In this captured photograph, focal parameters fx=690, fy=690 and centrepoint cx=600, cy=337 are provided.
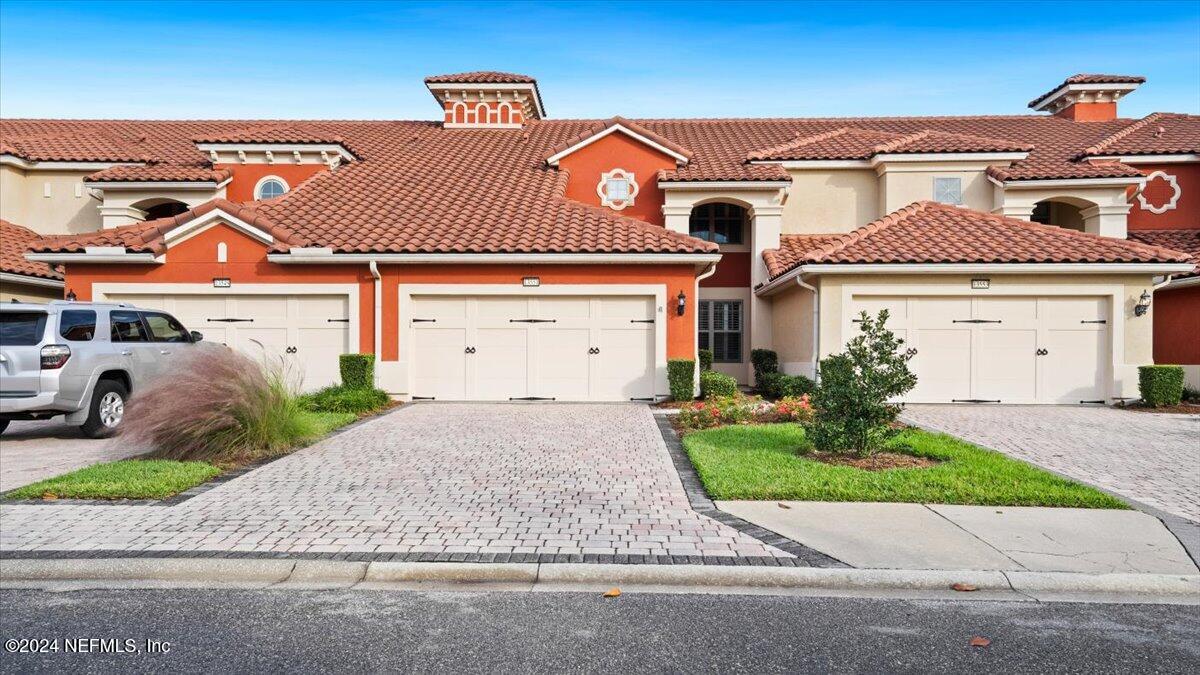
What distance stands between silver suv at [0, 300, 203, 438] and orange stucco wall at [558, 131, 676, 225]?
460 inches

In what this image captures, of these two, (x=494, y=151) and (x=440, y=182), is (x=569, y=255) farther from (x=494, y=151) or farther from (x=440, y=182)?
(x=494, y=151)

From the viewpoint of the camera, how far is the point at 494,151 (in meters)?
21.6

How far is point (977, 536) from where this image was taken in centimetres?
541

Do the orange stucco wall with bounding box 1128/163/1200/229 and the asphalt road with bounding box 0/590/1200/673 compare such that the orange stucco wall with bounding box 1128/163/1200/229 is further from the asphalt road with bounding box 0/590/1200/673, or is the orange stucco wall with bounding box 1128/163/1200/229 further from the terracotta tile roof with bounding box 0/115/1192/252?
the asphalt road with bounding box 0/590/1200/673

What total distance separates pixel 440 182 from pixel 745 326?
9.26 meters

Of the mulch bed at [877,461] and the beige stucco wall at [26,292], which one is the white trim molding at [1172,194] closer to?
the mulch bed at [877,461]

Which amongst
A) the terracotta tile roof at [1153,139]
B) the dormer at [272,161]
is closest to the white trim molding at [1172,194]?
the terracotta tile roof at [1153,139]

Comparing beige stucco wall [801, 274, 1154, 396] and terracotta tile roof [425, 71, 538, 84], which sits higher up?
terracotta tile roof [425, 71, 538, 84]

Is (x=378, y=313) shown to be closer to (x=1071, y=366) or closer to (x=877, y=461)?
(x=877, y=461)

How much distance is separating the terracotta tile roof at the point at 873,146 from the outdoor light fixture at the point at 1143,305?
6.33m

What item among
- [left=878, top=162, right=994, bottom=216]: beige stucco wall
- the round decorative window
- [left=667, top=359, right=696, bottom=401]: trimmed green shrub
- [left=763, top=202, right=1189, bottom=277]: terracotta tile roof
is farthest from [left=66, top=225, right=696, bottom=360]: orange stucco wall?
[left=878, top=162, right=994, bottom=216]: beige stucco wall

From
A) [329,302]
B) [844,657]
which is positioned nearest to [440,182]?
[329,302]

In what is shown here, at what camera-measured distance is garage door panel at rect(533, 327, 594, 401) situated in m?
14.8

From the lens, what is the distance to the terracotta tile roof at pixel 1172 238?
18422 millimetres
